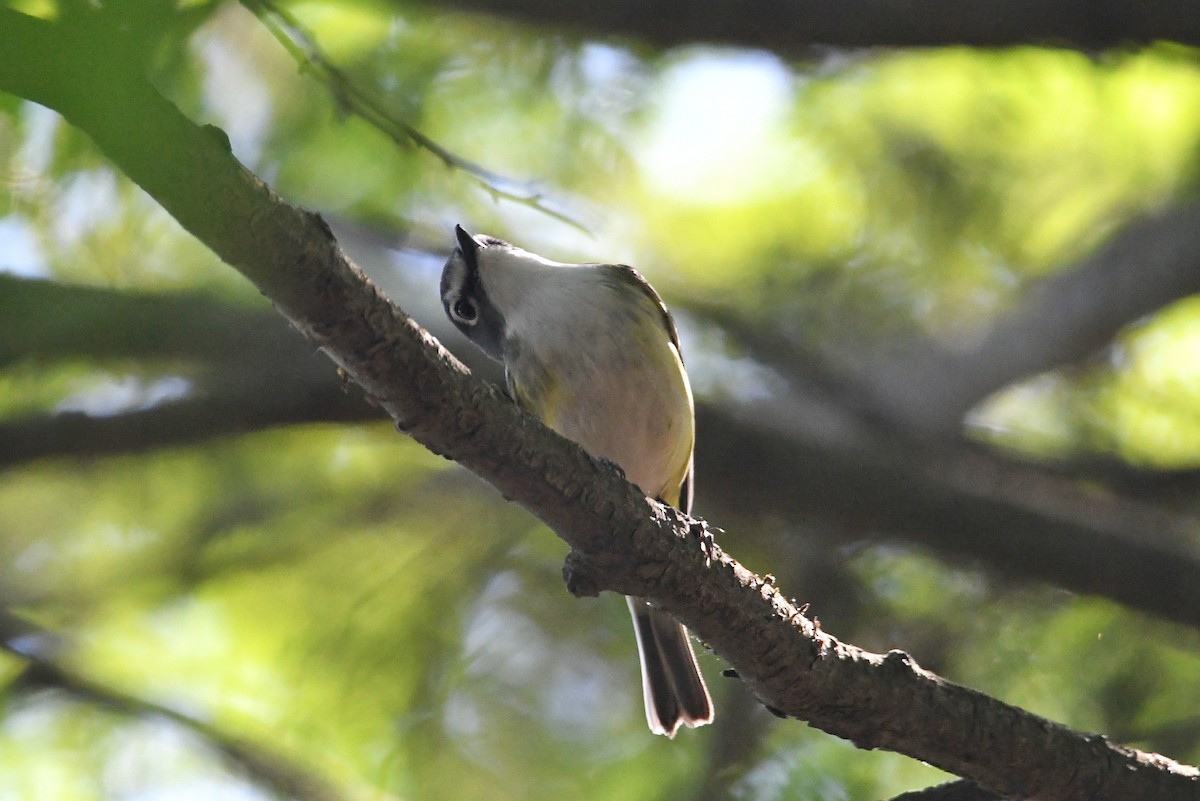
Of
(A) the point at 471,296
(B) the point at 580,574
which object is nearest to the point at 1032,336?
(A) the point at 471,296

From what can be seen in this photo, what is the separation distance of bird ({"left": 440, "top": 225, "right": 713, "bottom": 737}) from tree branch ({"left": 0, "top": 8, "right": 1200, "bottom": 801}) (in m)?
1.09

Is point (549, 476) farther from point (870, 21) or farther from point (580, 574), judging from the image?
point (870, 21)

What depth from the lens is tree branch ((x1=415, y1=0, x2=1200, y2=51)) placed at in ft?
12.5

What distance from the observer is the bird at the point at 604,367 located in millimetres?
3537

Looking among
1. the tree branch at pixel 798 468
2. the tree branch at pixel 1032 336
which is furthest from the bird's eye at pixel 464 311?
the tree branch at pixel 1032 336

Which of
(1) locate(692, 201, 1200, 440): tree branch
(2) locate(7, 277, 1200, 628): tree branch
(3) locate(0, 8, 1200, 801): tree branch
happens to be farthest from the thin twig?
(1) locate(692, 201, 1200, 440): tree branch

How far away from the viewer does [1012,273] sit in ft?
18.1

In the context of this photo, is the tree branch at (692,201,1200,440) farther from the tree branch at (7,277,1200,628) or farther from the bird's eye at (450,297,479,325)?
the bird's eye at (450,297,479,325)

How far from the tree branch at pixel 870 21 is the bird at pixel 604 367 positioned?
89 cm

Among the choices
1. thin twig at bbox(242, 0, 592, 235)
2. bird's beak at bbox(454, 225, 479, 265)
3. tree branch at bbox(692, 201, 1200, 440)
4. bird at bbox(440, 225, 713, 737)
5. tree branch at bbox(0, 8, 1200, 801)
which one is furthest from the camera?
tree branch at bbox(692, 201, 1200, 440)

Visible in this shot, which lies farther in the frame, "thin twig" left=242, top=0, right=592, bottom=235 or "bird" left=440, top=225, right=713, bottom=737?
"bird" left=440, top=225, right=713, bottom=737

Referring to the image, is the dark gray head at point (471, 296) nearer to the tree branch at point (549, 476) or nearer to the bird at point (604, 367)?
the bird at point (604, 367)

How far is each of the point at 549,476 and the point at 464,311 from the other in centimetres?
185

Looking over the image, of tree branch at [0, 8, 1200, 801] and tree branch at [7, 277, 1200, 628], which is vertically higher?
tree branch at [7, 277, 1200, 628]
